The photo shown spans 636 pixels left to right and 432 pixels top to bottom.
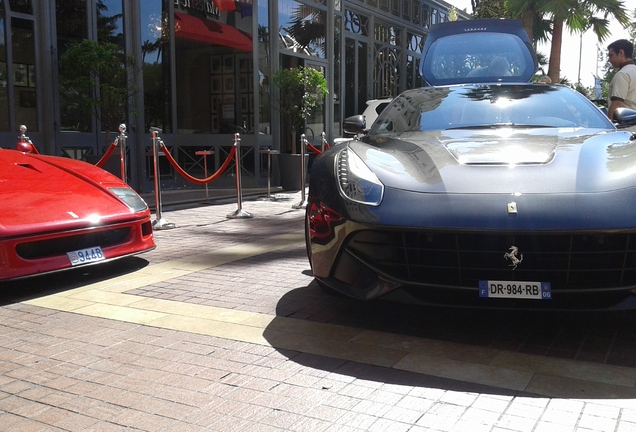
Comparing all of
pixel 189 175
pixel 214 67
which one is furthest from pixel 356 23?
pixel 189 175

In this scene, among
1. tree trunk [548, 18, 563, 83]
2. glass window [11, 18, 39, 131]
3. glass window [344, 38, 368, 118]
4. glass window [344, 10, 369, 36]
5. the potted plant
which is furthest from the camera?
tree trunk [548, 18, 563, 83]

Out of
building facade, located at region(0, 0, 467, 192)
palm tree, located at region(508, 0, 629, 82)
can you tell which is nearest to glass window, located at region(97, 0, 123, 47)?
building facade, located at region(0, 0, 467, 192)

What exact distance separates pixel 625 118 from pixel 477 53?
534 centimetres

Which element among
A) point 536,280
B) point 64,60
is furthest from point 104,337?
point 64,60

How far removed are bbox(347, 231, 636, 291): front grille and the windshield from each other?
1.38m

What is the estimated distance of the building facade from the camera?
9.30m

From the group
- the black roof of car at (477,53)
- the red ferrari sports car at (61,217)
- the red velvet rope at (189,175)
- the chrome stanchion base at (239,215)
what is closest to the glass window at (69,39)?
the red velvet rope at (189,175)

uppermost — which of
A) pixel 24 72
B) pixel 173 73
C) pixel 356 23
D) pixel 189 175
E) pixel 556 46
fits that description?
pixel 356 23

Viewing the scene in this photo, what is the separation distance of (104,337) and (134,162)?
7.74 m

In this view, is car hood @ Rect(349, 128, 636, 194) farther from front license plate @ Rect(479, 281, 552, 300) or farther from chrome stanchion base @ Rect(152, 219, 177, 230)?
chrome stanchion base @ Rect(152, 219, 177, 230)

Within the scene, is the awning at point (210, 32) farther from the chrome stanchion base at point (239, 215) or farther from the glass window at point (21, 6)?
the chrome stanchion base at point (239, 215)

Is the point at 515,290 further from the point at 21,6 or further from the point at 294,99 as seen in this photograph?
the point at 294,99

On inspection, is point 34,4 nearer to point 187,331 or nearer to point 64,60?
point 64,60

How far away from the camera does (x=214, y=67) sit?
12.7m
